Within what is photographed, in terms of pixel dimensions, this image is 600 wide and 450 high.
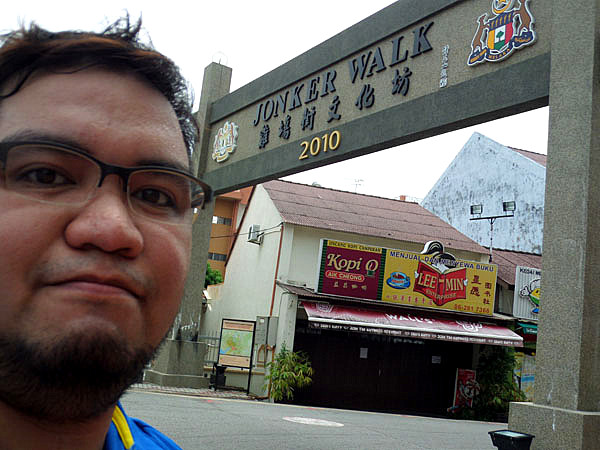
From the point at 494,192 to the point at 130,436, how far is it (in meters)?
23.9

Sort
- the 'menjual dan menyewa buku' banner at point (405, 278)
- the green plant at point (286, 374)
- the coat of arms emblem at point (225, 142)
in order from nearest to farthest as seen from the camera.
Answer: the coat of arms emblem at point (225, 142) < the green plant at point (286, 374) < the 'menjual dan menyewa buku' banner at point (405, 278)

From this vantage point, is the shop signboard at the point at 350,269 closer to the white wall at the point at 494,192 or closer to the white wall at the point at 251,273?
the white wall at the point at 251,273

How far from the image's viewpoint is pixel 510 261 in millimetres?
20516

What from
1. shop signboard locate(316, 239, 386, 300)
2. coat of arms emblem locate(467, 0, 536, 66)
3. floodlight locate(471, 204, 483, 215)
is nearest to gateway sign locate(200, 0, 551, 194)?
coat of arms emblem locate(467, 0, 536, 66)

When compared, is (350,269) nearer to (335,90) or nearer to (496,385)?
(496,385)

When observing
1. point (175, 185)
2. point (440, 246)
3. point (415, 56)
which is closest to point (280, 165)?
point (415, 56)

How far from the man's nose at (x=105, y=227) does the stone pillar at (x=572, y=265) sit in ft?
16.5

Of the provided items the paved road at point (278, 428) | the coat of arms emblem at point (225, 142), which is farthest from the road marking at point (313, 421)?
the coat of arms emblem at point (225, 142)

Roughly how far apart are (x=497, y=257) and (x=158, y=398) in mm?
13587

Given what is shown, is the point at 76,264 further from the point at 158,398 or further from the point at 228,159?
the point at 228,159

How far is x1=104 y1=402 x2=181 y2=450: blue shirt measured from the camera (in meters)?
0.87

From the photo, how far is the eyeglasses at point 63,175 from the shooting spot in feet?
2.24

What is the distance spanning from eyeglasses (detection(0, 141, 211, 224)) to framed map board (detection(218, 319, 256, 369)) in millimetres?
15154

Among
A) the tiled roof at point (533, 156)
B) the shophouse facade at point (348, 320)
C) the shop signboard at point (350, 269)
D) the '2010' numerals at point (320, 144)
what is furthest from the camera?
the tiled roof at point (533, 156)
